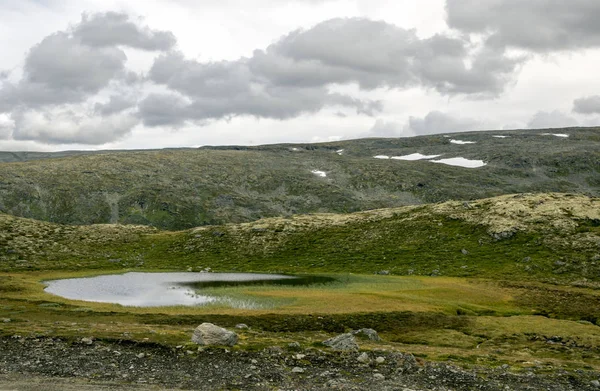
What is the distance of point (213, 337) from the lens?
1318 inches

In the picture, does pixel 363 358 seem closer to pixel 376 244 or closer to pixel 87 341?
pixel 87 341

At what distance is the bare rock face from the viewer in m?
33.3

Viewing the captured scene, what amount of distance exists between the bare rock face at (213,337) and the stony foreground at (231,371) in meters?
1.08

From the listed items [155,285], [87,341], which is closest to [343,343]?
[87,341]

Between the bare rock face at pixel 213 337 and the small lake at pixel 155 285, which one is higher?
the bare rock face at pixel 213 337

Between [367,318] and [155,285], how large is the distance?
38967 millimetres

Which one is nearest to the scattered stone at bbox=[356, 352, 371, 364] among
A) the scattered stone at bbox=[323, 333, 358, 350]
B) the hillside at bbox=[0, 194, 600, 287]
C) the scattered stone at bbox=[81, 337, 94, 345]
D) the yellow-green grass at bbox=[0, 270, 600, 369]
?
the scattered stone at bbox=[323, 333, 358, 350]

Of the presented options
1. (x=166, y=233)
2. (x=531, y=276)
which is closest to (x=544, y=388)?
(x=531, y=276)

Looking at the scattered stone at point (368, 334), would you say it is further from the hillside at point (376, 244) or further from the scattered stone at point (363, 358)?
the hillside at point (376, 244)

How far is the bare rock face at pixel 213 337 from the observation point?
33.3 meters

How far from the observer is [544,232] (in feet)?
340

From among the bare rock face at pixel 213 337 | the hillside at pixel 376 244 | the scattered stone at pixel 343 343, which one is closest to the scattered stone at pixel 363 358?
the scattered stone at pixel 343 343

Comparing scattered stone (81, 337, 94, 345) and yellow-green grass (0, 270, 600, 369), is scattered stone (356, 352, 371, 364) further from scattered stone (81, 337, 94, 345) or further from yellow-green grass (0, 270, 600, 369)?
scattered stone (81, 337, 94, 345)

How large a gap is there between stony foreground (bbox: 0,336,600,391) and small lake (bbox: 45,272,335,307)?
24.2m
